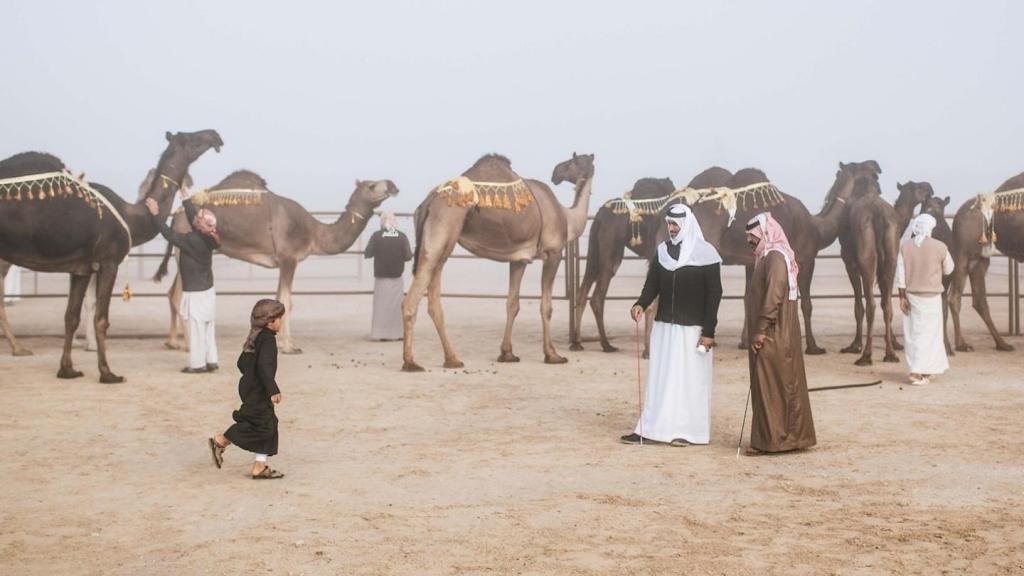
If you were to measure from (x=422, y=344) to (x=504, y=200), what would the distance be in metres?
2.71

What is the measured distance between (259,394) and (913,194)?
27.1ft

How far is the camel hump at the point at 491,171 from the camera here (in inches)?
430

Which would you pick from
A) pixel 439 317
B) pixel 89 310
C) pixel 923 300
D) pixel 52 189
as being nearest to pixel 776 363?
pixel 923 300

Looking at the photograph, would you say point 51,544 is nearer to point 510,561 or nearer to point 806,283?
point 510,561

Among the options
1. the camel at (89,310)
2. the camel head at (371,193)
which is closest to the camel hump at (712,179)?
the camel head at (371,193)

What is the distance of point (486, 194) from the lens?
10.8 m

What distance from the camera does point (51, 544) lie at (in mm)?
4945

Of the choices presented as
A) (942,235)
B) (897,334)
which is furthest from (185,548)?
(897,334)

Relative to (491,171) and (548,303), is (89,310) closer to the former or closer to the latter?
(491,171)

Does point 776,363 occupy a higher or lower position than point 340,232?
lower

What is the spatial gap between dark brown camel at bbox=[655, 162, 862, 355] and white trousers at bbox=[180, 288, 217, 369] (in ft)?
14.1

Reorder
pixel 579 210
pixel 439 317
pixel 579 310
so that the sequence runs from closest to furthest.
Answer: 1. pixel 439 317
2. pixel 579 210
3. pixel 579 310

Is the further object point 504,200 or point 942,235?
point 942,235

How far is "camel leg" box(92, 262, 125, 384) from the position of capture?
9.59 meters
